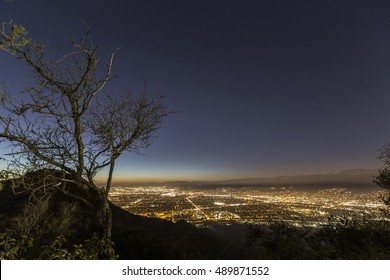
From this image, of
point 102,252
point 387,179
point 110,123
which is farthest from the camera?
point 387,179

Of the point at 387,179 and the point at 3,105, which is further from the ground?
the point at 3,105

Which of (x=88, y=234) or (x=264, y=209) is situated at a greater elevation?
(x=88, y=234)

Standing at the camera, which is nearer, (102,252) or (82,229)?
(102,252)

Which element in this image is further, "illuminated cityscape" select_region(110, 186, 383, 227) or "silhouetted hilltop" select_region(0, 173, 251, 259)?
"illuminated cityscape" select_region(110, 186, 383, 227)

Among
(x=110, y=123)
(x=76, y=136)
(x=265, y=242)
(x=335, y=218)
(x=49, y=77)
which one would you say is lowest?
(x=265, y=242)

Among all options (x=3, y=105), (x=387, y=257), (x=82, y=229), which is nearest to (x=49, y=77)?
(x=3, y=105)

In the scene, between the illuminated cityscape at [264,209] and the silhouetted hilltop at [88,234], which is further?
the illuminated cityscape at [264,209]

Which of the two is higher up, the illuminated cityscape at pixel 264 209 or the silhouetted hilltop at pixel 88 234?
the silhouetted hilltop at pixel 88 234

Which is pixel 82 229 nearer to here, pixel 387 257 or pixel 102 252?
pixel 102 252

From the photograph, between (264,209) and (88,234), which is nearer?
(88,234)
